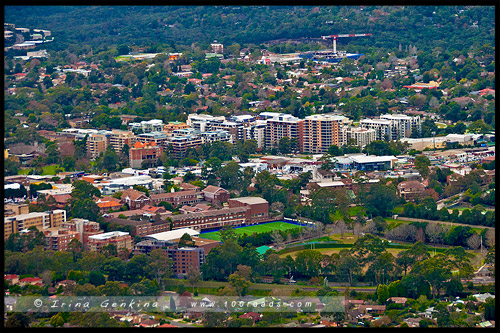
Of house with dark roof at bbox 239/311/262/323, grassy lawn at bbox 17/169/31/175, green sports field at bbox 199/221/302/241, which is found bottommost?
house with dark roof at bbox 239/311/262/323

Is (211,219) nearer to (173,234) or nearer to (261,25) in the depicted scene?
(173,234)

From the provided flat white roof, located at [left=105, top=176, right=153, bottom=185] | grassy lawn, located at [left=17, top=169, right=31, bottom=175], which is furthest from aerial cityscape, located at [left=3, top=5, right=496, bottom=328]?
flat white roof, located at [left=105, top=176, right=153, bottom=185]

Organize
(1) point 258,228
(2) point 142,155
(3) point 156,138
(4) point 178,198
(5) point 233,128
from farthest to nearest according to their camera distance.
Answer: (5) point 233,128 → (3) point 156,138 → (2) point 142,155 → (4) point 178,198 → (1) point 258,228

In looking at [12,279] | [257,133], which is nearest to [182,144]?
[257,133]

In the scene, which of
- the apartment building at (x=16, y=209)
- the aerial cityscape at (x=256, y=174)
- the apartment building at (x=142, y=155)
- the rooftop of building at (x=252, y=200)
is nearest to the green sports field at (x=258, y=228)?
the aerial cityscape at (x=256, y=174)

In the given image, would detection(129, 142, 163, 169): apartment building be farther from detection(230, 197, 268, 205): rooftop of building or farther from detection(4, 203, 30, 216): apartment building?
detection(4, 203, 30, 216): apartment building

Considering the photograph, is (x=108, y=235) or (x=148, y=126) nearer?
(x=108, y=235)
